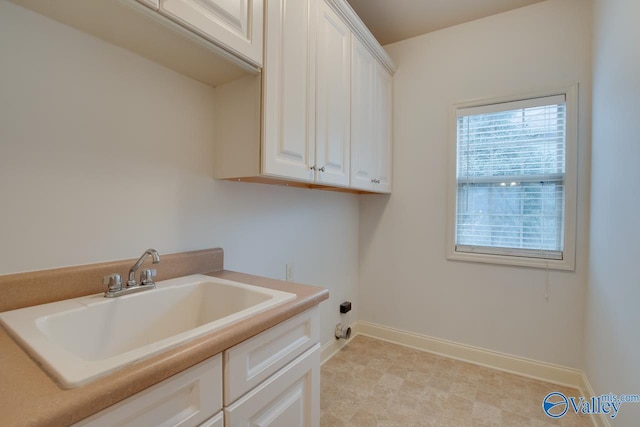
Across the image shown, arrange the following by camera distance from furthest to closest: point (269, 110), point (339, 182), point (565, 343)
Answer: point (565, 343), point (339, 182), point (269, 110)

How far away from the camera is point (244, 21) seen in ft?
3.63

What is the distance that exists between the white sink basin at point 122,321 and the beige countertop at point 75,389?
0.02 metres

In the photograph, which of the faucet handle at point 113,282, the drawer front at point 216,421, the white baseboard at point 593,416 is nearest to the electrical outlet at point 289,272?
the faucet handle at point 113,282

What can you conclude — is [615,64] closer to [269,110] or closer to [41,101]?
[269,110]

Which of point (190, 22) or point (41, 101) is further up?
point (190, 22)

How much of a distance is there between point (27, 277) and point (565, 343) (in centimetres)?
284

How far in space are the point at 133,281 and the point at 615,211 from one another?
7.05ft

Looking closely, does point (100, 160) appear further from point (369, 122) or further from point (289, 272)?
point (369, 122)

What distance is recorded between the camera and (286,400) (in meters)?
0.99

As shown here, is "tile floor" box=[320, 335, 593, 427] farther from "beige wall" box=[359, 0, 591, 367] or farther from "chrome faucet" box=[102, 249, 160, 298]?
"chrome faucet" box=[102, 249, 160, 298]

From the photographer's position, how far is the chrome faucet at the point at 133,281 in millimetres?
965

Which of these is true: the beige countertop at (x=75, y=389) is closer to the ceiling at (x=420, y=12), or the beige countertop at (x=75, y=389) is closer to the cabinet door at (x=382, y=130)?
the cabinet door at (x=382, y=130)

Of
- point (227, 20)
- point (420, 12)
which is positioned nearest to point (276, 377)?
point (227, 20)

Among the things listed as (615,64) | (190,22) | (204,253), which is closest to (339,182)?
(204,253)
